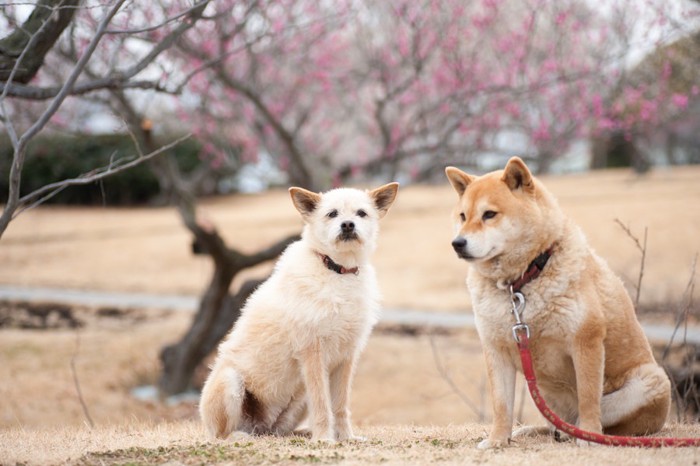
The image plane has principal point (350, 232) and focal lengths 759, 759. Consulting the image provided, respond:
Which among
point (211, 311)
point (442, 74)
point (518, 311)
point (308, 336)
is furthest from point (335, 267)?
point (442, 74)

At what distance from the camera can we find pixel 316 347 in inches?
196

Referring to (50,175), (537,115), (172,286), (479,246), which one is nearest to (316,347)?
(479,246)

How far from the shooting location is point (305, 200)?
5.40 m

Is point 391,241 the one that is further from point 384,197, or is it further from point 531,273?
point 531,273

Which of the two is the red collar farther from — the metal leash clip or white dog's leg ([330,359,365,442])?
white dog's leg ([330,359,365,442])

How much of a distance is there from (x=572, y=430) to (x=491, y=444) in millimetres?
495

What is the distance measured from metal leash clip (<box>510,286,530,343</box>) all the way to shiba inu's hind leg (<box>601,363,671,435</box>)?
76 cm

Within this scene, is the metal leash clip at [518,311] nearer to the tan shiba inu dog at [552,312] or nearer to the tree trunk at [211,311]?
the tan shiba inu dog at [552,312]

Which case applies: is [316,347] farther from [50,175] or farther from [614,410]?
[50,175]

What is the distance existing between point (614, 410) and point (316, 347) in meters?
1.91

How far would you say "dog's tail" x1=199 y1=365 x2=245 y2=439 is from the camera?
5016mm

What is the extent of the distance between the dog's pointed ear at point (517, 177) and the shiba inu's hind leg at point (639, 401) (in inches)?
52.8

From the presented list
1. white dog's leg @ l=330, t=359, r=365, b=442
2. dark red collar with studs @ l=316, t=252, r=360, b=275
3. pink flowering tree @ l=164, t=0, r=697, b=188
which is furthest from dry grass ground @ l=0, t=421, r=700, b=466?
pink flowering tree @ l=164, t=0, r=697, b=188

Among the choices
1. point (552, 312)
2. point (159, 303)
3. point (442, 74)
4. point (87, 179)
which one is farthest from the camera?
point (159, 303)
